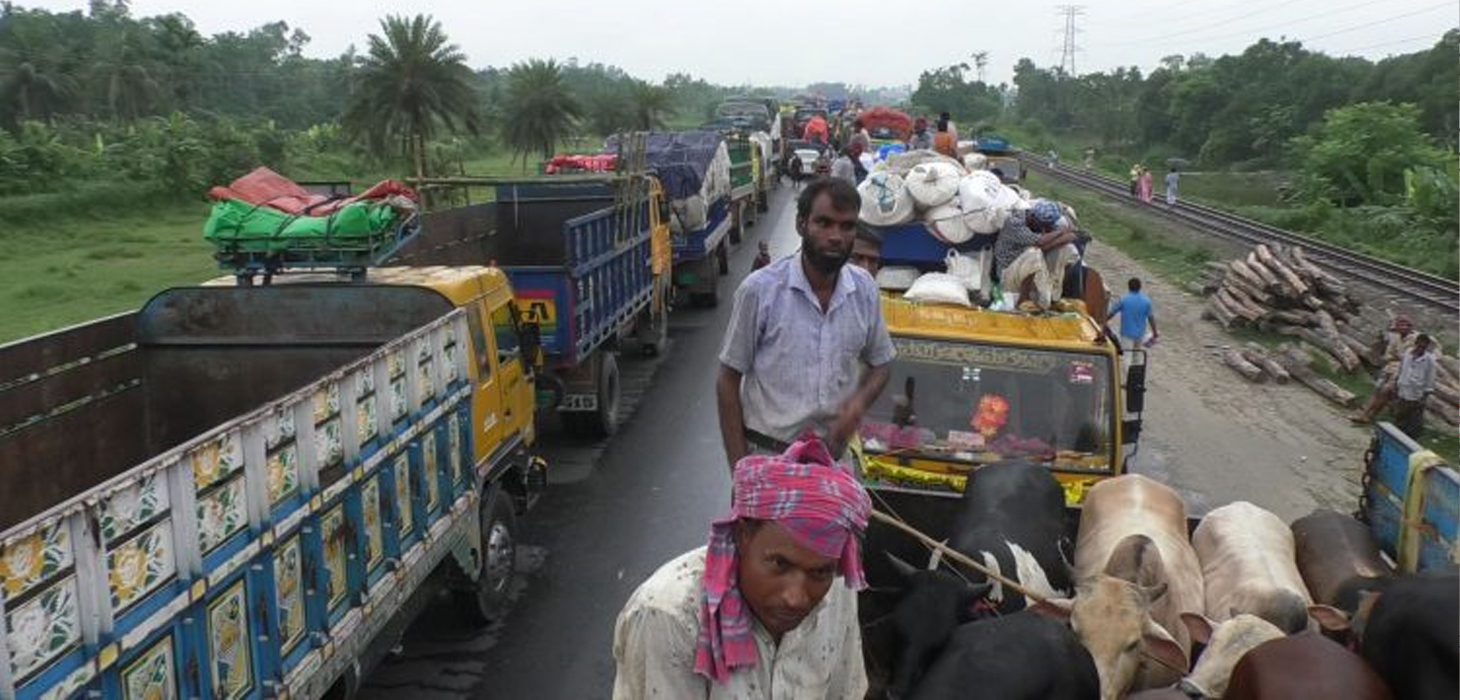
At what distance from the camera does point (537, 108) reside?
37.3 m

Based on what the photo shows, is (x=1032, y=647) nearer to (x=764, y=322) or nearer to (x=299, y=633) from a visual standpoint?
(x=764, y=322)

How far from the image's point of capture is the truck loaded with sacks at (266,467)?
318cm

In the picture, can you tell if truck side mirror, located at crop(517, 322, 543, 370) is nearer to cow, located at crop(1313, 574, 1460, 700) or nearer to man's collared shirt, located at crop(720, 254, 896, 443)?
man's collared shirt, located at crop(720, 254, 896, 443)

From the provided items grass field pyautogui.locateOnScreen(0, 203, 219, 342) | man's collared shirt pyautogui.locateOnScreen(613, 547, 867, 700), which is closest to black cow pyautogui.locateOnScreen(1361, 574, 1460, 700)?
man's collared shirt pyautogui.locateOnScreen(613, 547, 867, 700)

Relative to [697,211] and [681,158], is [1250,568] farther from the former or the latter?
[681,158]

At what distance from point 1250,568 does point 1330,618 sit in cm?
72

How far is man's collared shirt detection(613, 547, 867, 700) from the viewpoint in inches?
82.6

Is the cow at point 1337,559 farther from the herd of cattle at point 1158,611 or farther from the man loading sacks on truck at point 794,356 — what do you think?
the man loading sacks on truck at point 794,356

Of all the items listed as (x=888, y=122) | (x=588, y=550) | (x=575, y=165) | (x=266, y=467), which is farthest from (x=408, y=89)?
(x=266, y=467)

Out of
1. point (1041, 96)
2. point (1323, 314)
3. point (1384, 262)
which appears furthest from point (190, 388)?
point (1041, 96)

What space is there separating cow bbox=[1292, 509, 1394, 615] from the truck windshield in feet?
3.47

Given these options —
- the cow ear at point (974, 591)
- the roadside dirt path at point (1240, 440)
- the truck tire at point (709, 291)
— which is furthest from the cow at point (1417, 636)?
the truck tire at point (709, 291)

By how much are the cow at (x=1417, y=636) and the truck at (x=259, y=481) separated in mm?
3640

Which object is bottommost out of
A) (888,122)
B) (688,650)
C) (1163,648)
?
(1163,648)
